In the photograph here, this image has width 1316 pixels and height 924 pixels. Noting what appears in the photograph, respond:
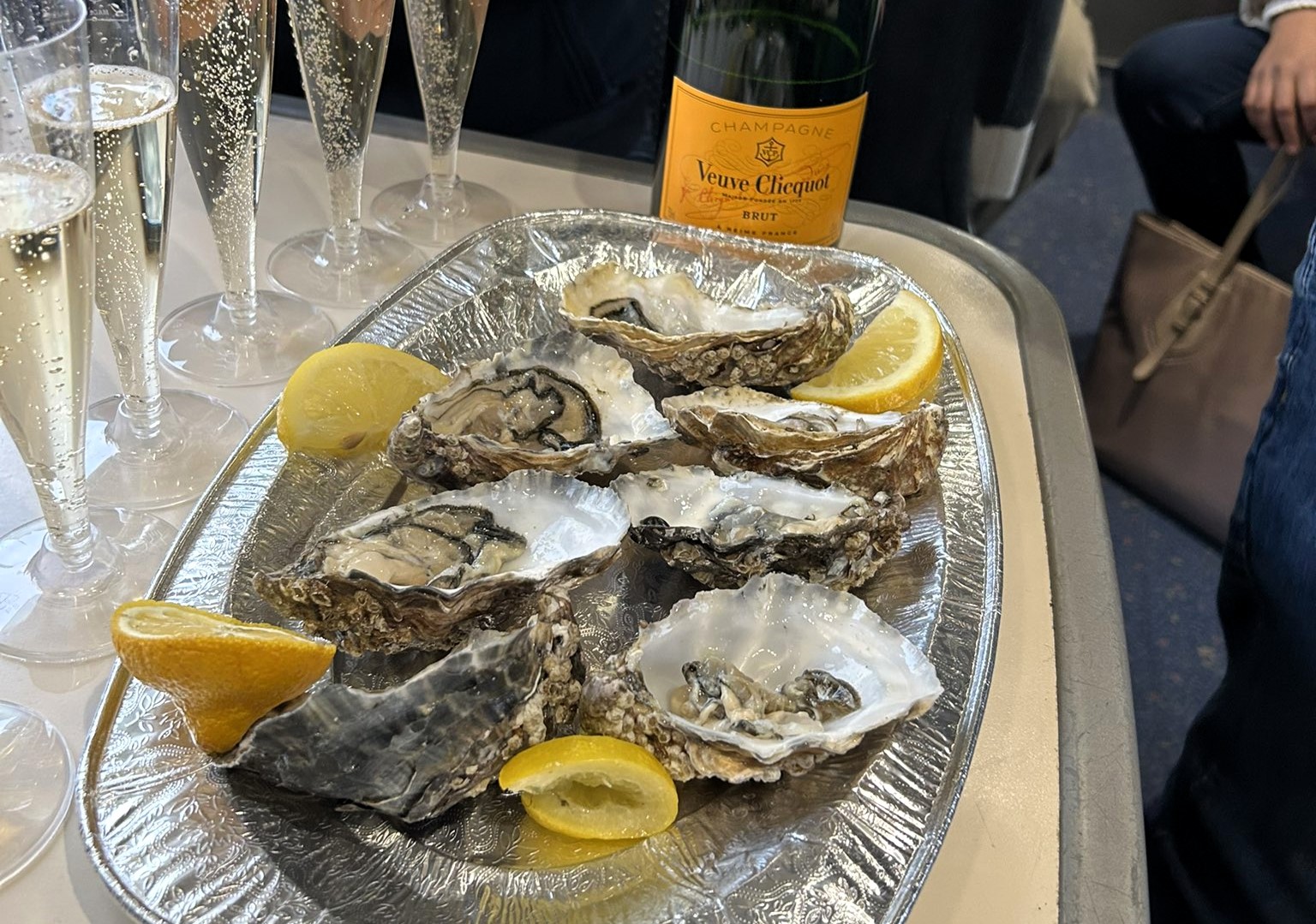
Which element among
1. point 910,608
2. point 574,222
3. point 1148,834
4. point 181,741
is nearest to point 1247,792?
point 1148,834

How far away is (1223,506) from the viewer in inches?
70.2

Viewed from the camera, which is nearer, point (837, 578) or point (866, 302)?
point (837, 578)

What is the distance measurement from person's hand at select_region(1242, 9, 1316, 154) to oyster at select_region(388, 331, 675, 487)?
47.5 inches

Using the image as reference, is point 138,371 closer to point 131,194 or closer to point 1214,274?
point 131,194

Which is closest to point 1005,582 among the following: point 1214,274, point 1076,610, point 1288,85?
point 1076,610

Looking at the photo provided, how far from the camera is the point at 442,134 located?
1.04 metres

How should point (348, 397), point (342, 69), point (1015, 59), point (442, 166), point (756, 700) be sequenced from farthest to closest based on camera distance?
point (1015, 59), point (442, 166), point (342, 69), point (348, 397), point (756, 700)

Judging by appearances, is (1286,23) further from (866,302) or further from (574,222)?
(574,222)

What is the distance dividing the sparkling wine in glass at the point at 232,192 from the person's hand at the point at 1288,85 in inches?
53.5

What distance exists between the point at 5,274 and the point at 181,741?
247 millimetres

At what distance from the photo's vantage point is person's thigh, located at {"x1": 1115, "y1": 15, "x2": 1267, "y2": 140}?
68.1 inches

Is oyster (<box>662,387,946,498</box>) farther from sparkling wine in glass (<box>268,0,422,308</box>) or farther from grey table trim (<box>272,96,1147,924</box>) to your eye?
sparkling wine in glass (<box>268,0,422,308</box>)

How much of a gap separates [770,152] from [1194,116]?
46.3 inches

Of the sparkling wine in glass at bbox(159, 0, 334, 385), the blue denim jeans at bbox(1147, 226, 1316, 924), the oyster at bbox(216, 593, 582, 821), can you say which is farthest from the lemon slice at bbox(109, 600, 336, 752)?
the blue denim jeans at bbox(1147, 226, 1316, 924)
